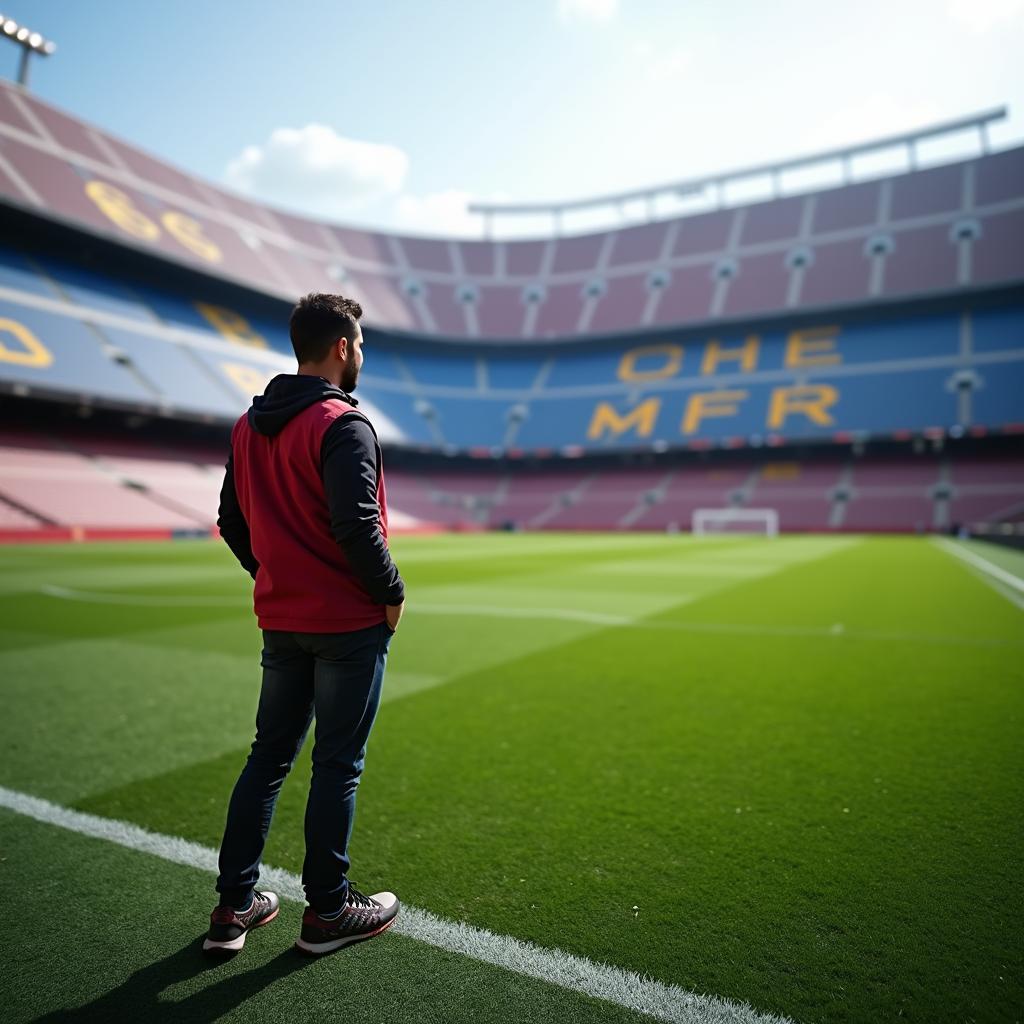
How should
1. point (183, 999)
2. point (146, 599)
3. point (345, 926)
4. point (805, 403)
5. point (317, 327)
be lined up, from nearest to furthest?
point (183, 999), point (345, 926), point (317, 327), point (146, 599), point (805, 403)

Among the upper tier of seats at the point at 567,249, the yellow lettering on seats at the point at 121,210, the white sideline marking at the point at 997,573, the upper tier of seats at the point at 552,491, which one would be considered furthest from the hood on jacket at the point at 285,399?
the yellow lettering on seats at the point at 121,210

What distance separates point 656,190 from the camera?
53844 mm

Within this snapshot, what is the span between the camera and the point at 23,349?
2677 cm

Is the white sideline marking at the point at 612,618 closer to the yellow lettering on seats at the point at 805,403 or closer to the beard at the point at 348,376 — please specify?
the beard at the point at 348,376

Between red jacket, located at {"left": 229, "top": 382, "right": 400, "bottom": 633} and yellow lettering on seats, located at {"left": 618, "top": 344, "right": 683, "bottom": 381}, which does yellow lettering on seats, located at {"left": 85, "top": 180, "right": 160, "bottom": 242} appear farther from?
red jacket, located at {"left": 229, "top": 382, "right": 400, "bottom": 633}

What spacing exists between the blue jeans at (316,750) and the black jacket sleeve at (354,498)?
0.23 meters

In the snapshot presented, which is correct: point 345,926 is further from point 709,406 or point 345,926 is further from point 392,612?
point 709,406

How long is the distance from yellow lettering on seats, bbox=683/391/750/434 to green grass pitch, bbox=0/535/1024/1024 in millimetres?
35765

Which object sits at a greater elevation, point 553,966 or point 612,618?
point 612,618

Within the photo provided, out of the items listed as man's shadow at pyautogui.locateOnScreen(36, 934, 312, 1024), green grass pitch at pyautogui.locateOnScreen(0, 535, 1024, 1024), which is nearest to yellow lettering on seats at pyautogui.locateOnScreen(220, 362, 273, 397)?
green grass pitch at pyautogui.locateOnScreen(0, 535, 1024, 1024)

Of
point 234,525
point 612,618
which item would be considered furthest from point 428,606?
point 234,525

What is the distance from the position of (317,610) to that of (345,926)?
0.89 m

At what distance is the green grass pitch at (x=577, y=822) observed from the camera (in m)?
1.78

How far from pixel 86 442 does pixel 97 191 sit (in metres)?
14.1
